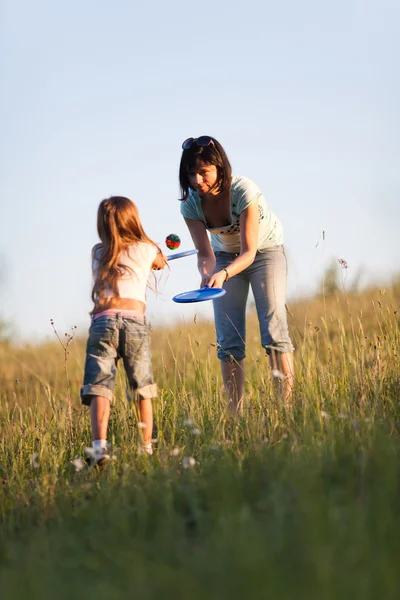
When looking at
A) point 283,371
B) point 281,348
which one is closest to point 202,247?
point 281,348

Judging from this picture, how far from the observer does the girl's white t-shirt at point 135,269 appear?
164 inches

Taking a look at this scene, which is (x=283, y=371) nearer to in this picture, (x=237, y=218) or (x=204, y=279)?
(x=204, y=279)

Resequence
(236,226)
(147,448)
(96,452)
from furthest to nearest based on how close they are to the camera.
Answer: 1. (236,226)
2. (147,448)
3. (96,452)

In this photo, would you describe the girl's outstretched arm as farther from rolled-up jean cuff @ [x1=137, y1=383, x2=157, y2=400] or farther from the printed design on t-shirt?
rolled-up jean cuff @ [x1=137, y1=383, x2=157, y2=400]

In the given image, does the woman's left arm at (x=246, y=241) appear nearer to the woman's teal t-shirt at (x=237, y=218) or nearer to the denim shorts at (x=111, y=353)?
the woman's teal t-shirt at (x=237, y=218)

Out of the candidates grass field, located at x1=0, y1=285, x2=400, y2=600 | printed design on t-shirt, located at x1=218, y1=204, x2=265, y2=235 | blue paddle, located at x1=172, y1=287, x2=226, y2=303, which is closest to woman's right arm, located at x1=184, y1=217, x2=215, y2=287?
printed design on t-shirt, located at x1=218, y1=204, x2=265, y2=235

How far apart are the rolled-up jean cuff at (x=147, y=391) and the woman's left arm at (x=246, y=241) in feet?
2.35

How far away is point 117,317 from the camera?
4.11 metres

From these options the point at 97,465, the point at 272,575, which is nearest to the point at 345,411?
the point at 97,465

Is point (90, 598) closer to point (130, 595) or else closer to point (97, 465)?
point (130, 595)

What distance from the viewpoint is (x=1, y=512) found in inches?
136

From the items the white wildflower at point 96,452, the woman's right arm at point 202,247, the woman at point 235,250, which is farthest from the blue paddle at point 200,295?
the white wildflower at point 96,452

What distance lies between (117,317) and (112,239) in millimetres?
434

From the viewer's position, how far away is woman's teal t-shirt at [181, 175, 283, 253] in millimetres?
4586
